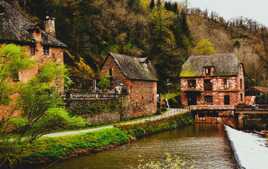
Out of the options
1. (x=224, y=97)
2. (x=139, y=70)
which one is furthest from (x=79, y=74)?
(x=224, y=97)

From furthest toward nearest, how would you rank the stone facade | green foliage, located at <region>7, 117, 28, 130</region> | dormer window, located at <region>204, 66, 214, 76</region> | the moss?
dormer window, located at <region>204, 66, 214, 76</region>, the stone facade, the moss, green foliage, located at <region>7, 117, 28, 130</region>

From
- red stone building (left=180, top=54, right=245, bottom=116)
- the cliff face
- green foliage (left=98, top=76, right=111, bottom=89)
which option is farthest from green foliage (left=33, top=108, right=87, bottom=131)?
the cliff face

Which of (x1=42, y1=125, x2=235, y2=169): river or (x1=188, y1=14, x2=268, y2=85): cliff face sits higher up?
(x1=188, y1=14, x2=268, y2=85): cliff face

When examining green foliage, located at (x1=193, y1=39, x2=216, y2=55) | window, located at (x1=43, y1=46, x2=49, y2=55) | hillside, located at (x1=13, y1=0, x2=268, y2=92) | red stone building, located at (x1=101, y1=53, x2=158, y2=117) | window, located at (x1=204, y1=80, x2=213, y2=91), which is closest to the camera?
window, located at (x1=43, y1=46, x2=49, y2=55)

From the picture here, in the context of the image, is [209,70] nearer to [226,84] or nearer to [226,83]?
[226,83]

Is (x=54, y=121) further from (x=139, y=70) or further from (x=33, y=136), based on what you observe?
(x=139, y=70)

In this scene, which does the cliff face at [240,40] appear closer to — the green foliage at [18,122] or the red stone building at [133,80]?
the red stone building at [133,80]

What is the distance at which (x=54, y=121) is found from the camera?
984 inches

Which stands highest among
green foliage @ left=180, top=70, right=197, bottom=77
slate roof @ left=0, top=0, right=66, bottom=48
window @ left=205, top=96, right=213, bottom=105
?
slate roof @ left=0, top=0, right=66, bottom=48

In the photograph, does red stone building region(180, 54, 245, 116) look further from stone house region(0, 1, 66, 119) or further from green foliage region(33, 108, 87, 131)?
green foliage region(33, 108, 87, 131)

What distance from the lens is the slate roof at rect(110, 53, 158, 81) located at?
167 feet

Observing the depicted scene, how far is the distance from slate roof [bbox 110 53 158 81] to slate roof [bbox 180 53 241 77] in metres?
10.3

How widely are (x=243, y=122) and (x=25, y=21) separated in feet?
110

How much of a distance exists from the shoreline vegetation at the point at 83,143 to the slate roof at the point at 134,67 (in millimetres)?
8888
